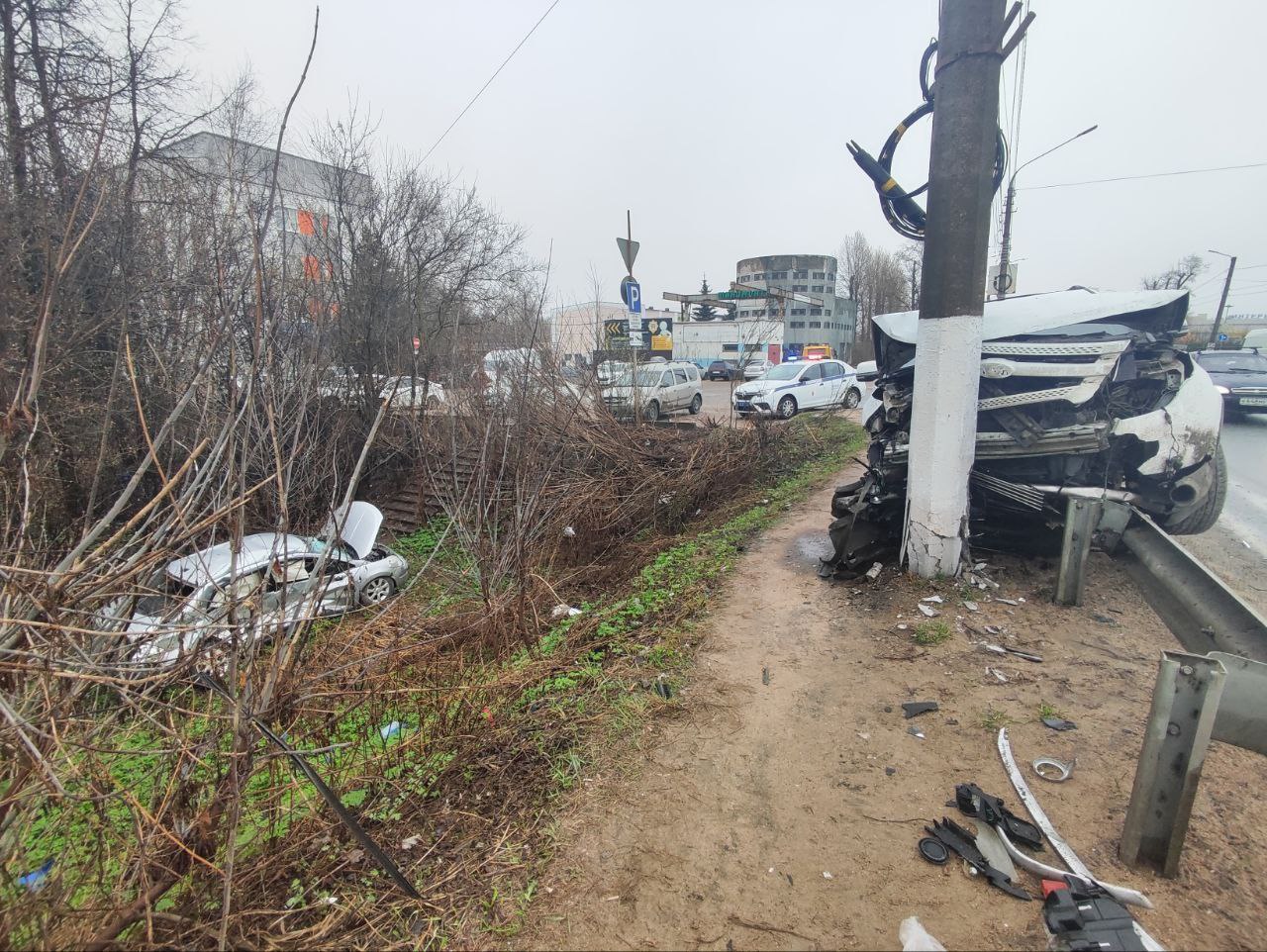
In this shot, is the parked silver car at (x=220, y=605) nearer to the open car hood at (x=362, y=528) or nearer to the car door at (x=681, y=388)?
the open car hood at (x=362, y=528)

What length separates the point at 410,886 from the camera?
2146 mm

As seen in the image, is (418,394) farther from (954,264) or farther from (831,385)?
(831,385)

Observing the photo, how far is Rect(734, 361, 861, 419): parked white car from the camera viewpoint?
18.8m

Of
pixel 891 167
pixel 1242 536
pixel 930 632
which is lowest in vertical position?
pixel 1242 536

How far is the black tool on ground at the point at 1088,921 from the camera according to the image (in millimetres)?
1822

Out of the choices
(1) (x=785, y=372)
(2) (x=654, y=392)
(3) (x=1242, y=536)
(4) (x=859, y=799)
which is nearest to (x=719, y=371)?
(1) (x=785, y=372)

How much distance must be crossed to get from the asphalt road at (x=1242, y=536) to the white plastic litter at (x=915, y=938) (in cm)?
515

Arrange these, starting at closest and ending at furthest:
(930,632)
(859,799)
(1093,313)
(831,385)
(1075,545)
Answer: (859,799), (930,632), (1075,545), (1093,313), (831,385)

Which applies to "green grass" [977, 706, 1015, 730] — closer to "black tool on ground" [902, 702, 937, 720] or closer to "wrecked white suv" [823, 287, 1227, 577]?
"black tool on ground" [902, 702, 937, 720]

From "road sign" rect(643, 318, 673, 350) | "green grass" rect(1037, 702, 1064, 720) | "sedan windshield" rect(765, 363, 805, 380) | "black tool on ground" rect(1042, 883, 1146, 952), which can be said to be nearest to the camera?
"black tool on ground" rect(1042, 883, 1146, 952)

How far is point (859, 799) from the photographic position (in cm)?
262

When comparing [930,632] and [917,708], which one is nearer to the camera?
[917,708]

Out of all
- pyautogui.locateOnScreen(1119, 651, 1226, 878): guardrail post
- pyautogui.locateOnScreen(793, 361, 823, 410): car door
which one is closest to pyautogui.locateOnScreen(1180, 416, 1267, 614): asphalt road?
pyautogui.locateOnScreen(1119, 651, 1226, 878): guardrail post

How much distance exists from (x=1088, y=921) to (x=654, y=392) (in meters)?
13.8
